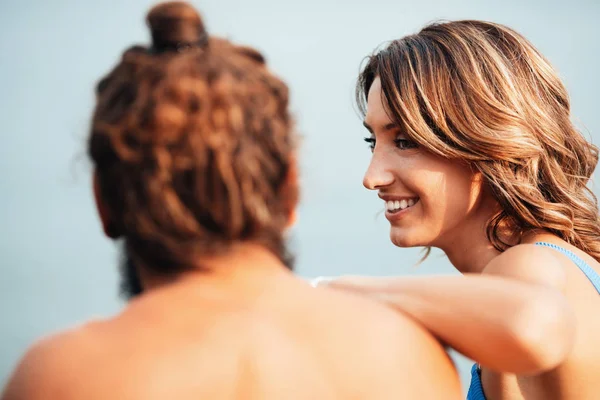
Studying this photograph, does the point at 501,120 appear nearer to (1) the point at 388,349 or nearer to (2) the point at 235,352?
(1) the point at 388,349

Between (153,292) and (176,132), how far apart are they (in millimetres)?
383

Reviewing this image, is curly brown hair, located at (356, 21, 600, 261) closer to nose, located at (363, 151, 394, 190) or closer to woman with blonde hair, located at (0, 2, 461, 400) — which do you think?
nose, located at (363, 151, 394, 190)

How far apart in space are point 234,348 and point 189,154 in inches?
17.6

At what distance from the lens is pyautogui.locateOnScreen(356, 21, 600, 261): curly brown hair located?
375 centimetres

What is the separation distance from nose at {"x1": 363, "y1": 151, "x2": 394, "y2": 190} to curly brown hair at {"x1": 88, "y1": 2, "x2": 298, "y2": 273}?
1922 mm

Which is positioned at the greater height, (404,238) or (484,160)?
(484,160)

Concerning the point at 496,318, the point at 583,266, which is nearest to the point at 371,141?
the point at 583,266

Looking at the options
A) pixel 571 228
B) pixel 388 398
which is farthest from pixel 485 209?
pixel 388 398

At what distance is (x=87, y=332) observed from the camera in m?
1.95

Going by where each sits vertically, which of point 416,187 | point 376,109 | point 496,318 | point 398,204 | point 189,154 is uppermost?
point 189,154

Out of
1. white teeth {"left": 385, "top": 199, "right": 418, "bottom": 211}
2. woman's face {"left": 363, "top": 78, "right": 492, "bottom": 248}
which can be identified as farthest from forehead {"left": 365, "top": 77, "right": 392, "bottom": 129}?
white teeth {"left": 385, "top": 199, "right": 418, "bottom": 211}

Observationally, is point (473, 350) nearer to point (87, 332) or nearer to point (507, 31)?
point (87, 332)

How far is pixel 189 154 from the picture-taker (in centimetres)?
194

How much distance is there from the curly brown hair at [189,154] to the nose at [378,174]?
1922 mm
